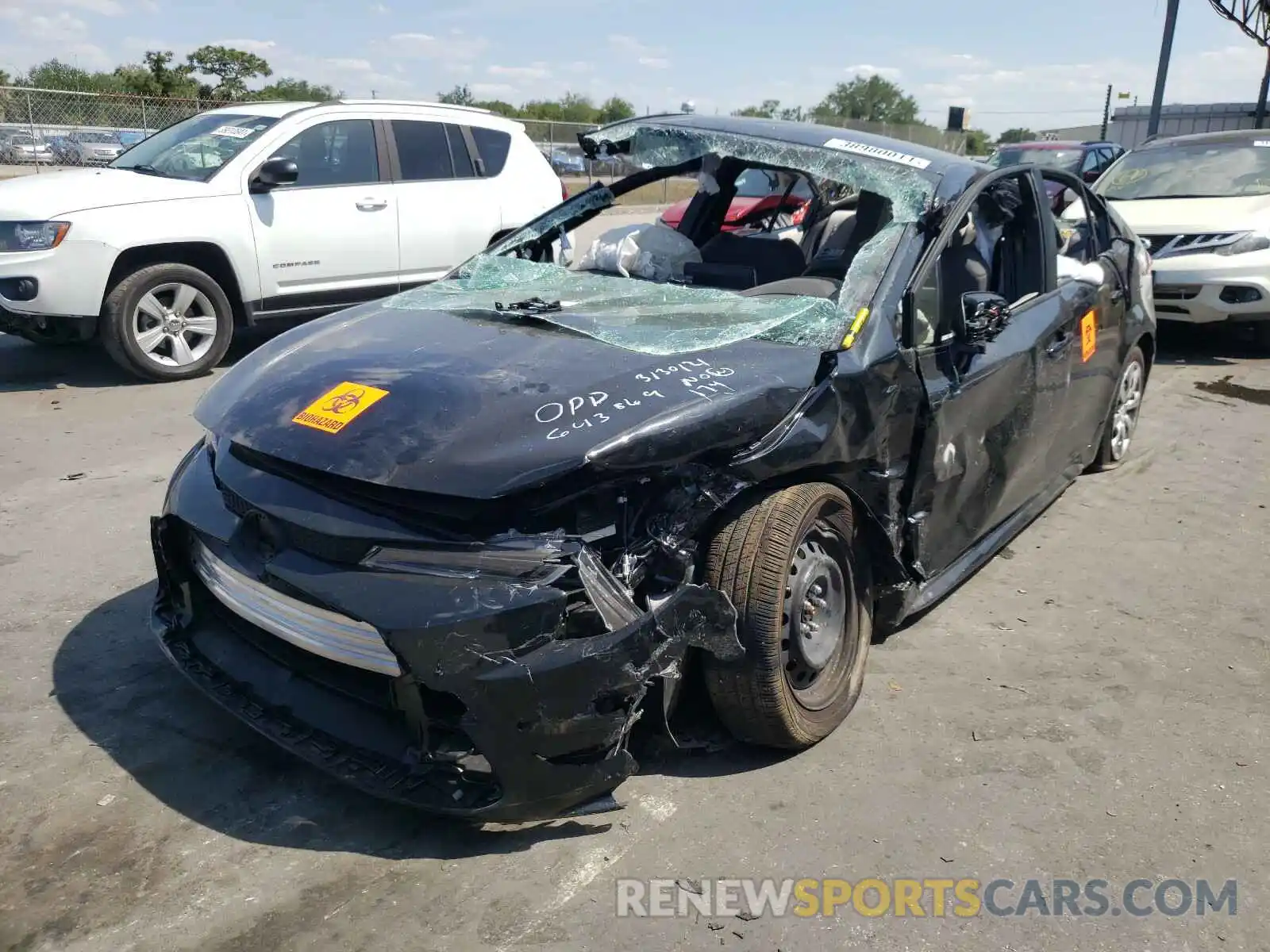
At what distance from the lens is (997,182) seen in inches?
155

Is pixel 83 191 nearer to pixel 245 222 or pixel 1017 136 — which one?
pixel 245 222

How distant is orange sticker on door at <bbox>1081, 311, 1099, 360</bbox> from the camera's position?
174 inches

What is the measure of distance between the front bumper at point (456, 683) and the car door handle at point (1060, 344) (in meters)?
2.22

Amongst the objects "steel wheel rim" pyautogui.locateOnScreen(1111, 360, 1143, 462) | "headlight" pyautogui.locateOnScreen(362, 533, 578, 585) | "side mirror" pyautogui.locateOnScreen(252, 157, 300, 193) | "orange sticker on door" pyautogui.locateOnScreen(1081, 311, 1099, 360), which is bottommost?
"steel wheel rim" pyautogui.locateOnScreen(1111, 360, 1143, 462)

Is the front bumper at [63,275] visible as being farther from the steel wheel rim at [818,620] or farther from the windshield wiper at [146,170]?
the steel wheel rim at [818,620]

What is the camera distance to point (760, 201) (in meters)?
5.32

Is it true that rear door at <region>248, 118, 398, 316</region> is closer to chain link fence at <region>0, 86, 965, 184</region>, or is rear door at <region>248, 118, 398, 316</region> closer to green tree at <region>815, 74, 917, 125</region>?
chain link fence at <region>0, 86, 965, 184</region>

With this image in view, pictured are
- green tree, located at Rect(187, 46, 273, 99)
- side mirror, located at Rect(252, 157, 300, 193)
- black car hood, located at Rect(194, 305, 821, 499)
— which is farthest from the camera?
green tree, located at Rect(187, 46, 273, 99)

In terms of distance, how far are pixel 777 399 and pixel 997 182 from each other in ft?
5.85

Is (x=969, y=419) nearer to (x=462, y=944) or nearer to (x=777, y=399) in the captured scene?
(x=777, y=399)

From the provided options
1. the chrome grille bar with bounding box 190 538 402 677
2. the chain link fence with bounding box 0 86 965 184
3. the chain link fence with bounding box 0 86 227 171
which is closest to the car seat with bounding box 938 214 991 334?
the chrome grille bar with bounding box 190 538 402 677

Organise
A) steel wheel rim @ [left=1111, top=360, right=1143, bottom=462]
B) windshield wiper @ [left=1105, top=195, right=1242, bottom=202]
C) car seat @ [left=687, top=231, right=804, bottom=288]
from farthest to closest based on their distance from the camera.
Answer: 1. windshield wiper @ [left=1105, top=195, right=1242, bottom=202]
2. steel wheel rim @ [left=1111, top=360, right=1143, bottom=462]
3. car seat @ [left=687, top=231, right=804, bottom=288]

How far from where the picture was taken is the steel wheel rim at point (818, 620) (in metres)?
2.80

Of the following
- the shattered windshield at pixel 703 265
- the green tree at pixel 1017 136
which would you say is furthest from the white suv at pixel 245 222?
the green tree at pixel 1017 136
